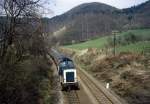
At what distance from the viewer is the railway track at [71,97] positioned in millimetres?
30050

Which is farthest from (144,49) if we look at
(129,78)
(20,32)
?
(20,32)

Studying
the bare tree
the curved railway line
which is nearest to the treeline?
the bare tree

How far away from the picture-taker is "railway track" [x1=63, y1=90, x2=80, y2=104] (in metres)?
30.0

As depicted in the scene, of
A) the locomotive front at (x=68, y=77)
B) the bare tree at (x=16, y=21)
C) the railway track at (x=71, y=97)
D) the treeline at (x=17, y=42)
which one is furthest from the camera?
the locomotive front at (x=68, y=77)

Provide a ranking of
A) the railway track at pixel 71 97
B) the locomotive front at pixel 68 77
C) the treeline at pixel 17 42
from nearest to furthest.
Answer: the treeline at pixel 17 42 < the railway track at pixel 71 97 < the locomotive front at pixel 68 77

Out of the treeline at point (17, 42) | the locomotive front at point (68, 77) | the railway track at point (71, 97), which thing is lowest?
the railway track at point (71, 97)

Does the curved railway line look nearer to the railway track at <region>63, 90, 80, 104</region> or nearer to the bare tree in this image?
the railway track at <region>63, 90, 80, 104</region>

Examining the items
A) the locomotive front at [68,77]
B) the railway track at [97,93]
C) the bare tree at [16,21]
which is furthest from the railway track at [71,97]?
the bare tree at [16,21]

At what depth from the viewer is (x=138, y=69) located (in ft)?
143

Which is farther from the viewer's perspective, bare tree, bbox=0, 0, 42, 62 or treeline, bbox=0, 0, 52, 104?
bare tree, bbox=0, 0, 42, 62

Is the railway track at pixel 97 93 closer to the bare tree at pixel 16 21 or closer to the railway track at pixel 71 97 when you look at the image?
the railway track at pixel 71 97

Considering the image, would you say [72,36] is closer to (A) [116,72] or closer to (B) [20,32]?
(A) [116,72]

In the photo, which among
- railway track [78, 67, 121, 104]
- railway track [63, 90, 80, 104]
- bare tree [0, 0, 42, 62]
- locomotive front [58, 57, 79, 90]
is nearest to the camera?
bare tree [0, 0, 42, 62]

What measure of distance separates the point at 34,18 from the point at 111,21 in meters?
164
